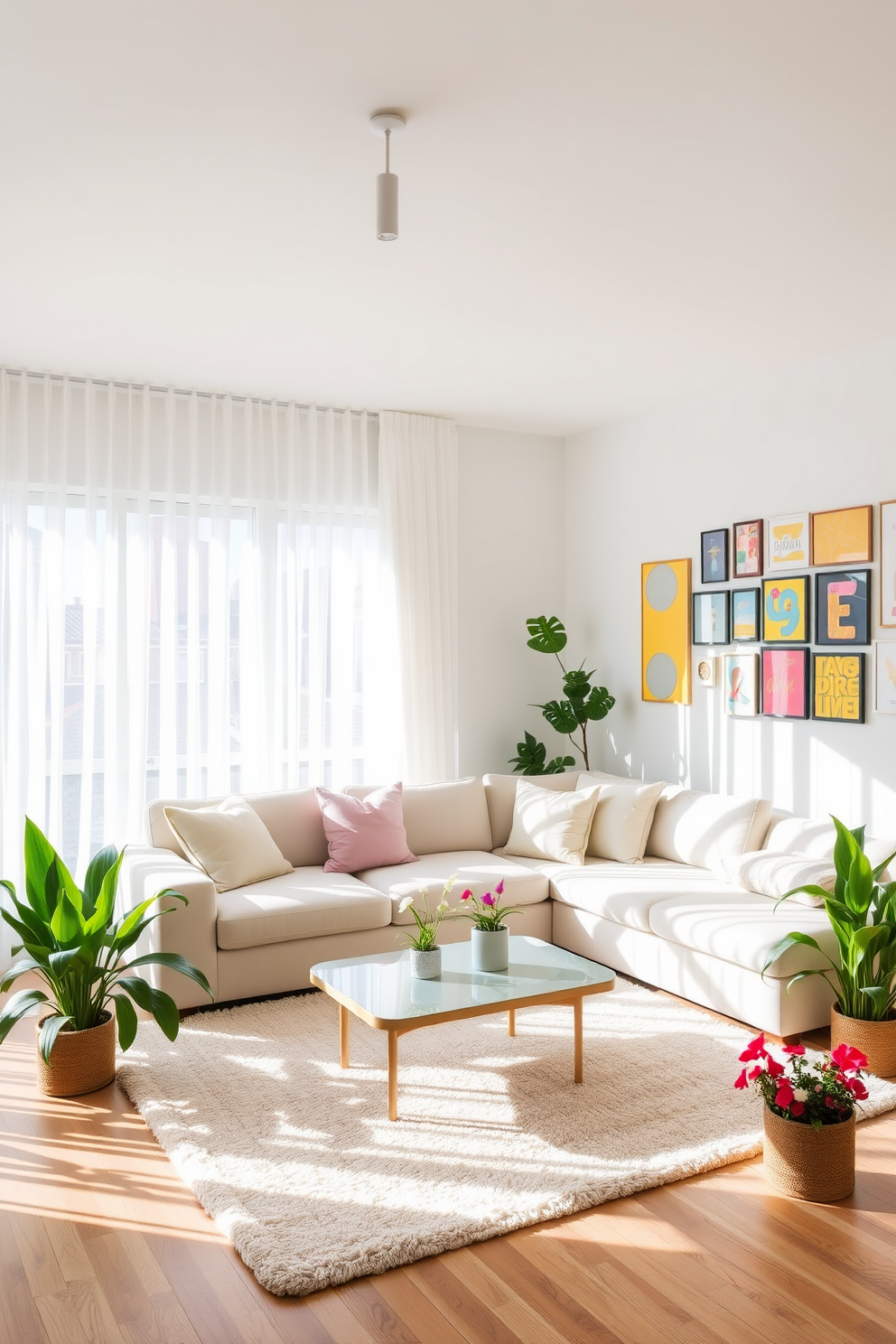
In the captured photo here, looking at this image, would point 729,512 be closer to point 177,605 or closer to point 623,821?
point 623,821

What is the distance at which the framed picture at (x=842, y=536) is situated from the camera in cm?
445

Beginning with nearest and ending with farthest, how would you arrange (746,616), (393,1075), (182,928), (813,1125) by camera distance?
(813,1125), (393,1075), (182,928), (746,616)

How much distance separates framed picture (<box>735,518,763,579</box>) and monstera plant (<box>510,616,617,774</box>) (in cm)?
109

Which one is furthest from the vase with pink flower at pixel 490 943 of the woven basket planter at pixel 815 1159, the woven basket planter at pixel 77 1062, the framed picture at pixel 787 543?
the framed picture at pixel 787 543

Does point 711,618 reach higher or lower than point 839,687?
higher

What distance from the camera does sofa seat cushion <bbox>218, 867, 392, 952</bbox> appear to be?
4.07 meters

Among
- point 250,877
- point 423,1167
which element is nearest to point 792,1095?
point 423,1167

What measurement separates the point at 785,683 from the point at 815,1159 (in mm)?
2603

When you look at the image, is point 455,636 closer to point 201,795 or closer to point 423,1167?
point 201,795

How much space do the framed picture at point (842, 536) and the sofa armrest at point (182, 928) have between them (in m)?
3.09

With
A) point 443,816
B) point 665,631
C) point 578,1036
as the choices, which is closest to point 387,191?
point 578,1036

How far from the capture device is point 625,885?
4.48 meters

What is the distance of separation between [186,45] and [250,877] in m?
3.18

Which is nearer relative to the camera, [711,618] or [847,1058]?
[847,1058]
